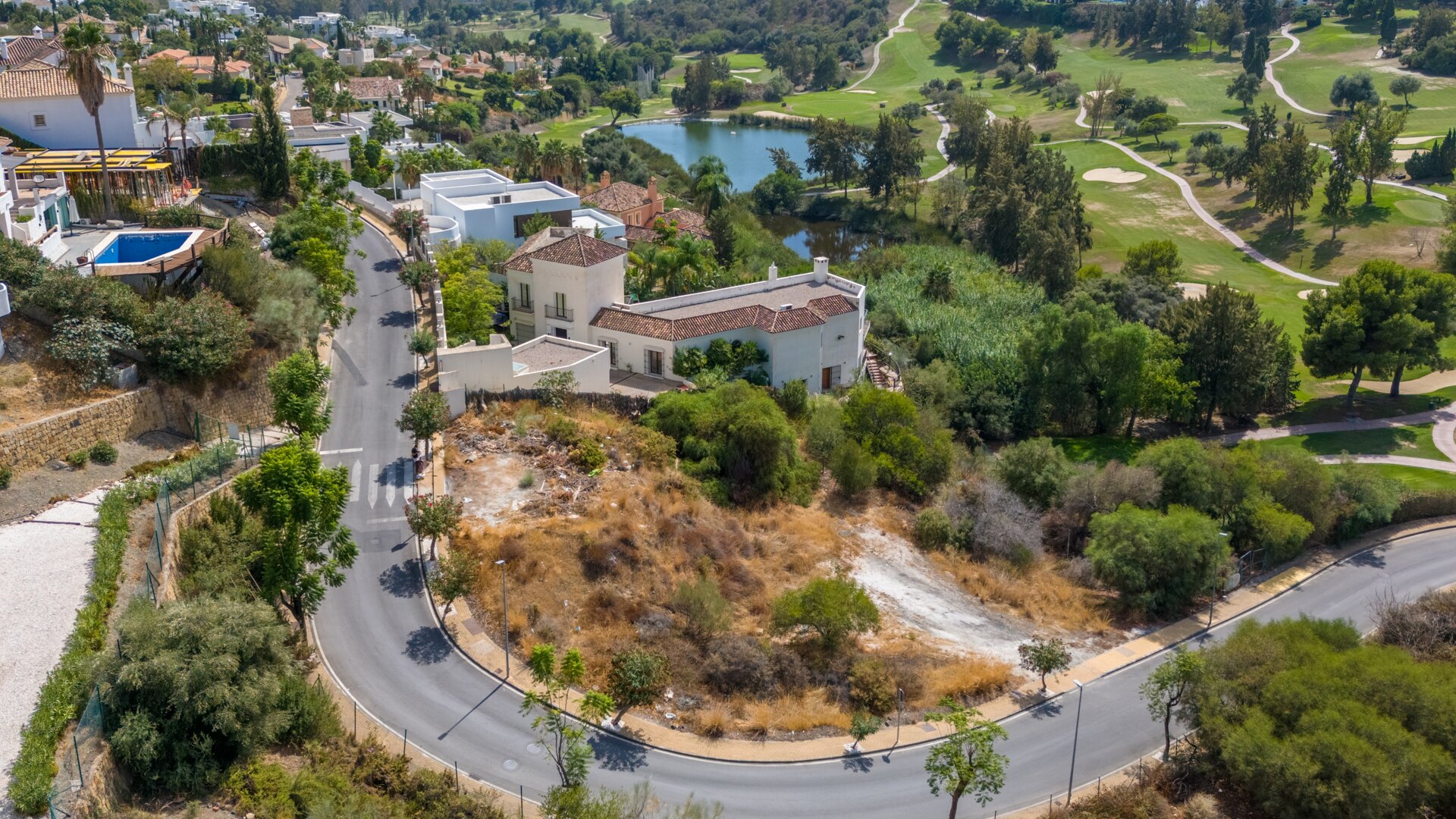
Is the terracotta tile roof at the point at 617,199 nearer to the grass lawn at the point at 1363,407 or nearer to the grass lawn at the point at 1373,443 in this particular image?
the grass lawn at the point at 1363,407

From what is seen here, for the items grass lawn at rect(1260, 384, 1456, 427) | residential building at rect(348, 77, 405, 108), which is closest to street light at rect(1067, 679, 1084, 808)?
grass lawn at rect(1260, 384, 1456, 427)

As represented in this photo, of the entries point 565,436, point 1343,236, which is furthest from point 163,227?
point 1343,236

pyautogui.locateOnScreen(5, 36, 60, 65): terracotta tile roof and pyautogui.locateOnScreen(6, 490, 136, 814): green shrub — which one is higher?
pyautogui.locateOnScreen(5, 36, 60, 65): terracotta tile roof

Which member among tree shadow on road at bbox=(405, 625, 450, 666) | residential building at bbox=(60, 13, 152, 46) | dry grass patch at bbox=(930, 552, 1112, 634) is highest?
residential building at bbox=(60, 13, 152, 46)

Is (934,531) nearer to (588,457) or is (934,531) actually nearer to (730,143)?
(588,457)

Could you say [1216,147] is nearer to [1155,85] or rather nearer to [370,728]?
[1155,85]

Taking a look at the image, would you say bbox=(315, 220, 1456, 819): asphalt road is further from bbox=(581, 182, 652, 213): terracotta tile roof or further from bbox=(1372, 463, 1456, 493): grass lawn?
bbox=(581, 182, 652, 213): terracotta tile roof
